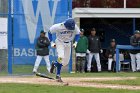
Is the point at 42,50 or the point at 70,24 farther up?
the point at 70,24

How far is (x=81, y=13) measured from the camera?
21.6 m

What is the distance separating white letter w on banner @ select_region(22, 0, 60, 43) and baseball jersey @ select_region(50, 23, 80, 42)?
4.86 metres

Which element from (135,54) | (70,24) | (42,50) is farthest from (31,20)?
(70,24)

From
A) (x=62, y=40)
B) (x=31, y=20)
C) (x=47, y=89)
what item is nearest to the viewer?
(x=47, y=89)

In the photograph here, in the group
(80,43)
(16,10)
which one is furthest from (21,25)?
(80,43)

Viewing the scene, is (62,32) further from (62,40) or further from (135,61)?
(135,61)

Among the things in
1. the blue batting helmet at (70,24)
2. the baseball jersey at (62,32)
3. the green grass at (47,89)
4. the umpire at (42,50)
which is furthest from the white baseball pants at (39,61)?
the green grass at (47,89)

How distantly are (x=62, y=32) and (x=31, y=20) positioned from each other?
16.8 ft

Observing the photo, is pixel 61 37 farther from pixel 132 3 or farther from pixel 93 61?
pixel 132 3

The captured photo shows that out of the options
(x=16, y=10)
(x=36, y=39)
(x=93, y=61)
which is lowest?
(x=93, y=61)

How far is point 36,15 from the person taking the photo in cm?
1839

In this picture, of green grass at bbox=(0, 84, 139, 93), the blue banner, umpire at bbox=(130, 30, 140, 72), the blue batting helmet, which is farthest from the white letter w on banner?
green grass at bbox=(0, 84, 139, 93)

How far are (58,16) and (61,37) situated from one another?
16.5ft

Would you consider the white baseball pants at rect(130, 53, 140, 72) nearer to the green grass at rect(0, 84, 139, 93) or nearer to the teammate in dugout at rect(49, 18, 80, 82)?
the teammate in dugout at rect(49, 18, 80, 82)
